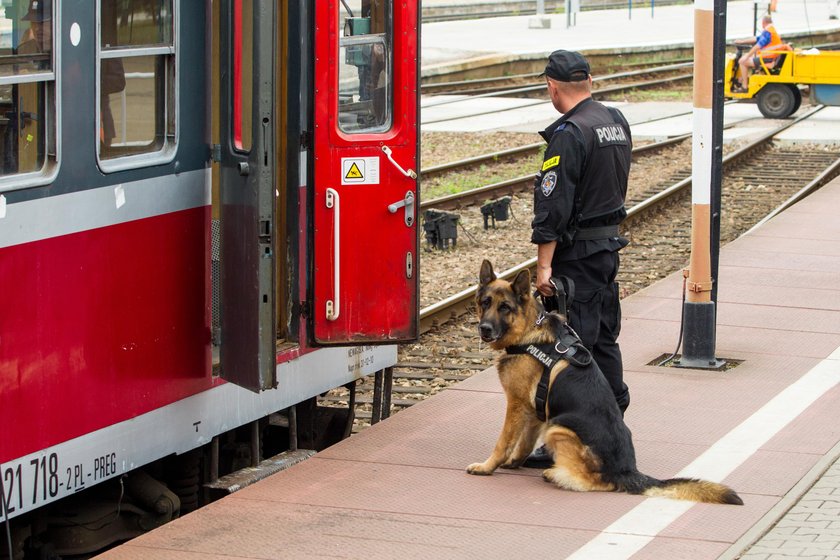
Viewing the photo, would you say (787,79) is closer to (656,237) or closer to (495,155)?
(495,155)

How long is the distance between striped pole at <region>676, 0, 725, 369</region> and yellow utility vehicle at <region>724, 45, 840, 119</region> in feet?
49.3

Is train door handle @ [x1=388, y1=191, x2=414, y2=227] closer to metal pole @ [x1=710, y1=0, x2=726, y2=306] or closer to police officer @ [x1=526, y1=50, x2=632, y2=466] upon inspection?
police officer @ [x1=526, y1=50, x2=632, y2=466]

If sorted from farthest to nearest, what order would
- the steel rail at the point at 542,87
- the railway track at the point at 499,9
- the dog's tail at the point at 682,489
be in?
the railway track at the point at 499,9 → the steel rail at the point at 542,87 → the dog's tail at the point at 682,489

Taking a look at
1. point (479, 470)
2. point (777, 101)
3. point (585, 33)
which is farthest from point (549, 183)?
point (585, 33)

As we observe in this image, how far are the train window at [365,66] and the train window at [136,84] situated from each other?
2.88ft

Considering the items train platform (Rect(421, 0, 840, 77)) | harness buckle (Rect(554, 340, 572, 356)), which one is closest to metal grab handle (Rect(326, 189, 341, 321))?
harness buckle (Rect(554, 340, 572, 356))

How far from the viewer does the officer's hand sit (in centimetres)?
669

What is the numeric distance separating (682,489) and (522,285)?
1.17 metres

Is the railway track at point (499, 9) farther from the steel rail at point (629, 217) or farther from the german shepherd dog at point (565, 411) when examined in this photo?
the german shepherd dog at point (565, 411)

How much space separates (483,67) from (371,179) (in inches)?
987

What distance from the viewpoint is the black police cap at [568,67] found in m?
6.65

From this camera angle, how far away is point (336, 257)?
6484 millimetres

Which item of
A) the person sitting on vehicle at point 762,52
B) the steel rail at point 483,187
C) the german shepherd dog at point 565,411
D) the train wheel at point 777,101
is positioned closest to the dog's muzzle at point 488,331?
the german shepherd dog at point 565,411

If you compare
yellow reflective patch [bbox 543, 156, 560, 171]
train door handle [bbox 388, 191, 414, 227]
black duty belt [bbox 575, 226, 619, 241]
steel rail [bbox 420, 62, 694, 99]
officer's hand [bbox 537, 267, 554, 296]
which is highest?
steel rail [bbox 420, 62, 694, 99]
